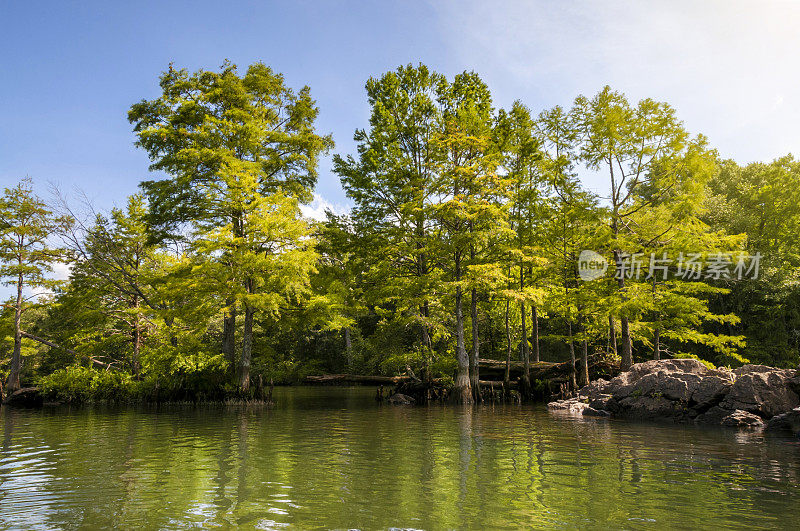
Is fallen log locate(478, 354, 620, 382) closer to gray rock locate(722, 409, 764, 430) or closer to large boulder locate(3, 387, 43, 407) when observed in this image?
gray rock locate(722, 409, 764, 430)

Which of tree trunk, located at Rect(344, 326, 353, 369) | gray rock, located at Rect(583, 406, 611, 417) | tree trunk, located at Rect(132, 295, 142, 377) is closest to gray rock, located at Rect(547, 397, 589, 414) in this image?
gray rock, located at Rect(583, 406, 611, 417)

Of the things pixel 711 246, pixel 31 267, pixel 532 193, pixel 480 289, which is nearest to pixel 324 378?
pixel 480 289

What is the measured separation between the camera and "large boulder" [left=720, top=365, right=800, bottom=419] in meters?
14.3

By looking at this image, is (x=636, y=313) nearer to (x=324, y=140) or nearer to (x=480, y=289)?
→ (x=480, y=289)

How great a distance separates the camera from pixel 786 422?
1285cm

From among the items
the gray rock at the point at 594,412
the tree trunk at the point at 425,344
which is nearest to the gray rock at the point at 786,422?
the gray rock at the point at 594,412

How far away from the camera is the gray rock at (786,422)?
497 inches

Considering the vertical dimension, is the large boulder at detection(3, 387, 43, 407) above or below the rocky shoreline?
below

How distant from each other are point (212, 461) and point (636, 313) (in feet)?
59.1

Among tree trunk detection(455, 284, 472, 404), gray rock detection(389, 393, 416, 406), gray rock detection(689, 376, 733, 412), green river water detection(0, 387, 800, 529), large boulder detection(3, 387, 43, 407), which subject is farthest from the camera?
large boulder detection(3, 387, 43, 407)

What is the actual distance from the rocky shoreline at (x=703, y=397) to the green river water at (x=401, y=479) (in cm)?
256

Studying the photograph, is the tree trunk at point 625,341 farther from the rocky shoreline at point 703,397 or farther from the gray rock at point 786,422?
the gray rock at point 786,422

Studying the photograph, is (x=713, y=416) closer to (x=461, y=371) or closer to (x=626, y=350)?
(x=626, y=350)

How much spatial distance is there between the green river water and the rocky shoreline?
2563mm
